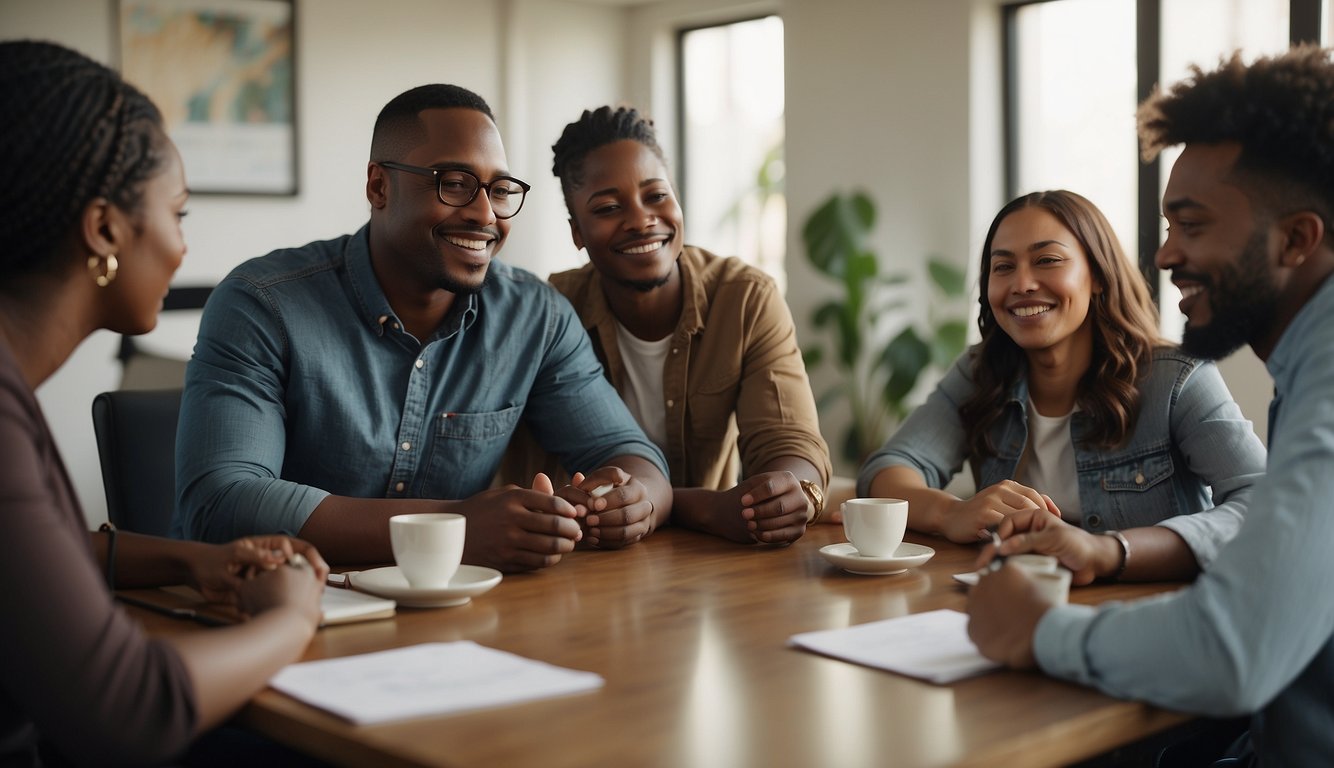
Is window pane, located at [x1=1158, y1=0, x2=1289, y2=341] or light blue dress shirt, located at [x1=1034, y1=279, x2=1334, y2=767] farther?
window pane, located at [x1=1158, y1=0, x2=1289, y2=341]

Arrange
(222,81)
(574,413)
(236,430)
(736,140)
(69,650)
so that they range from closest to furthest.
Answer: (69,650) → (236,430) → (574,413) → (222,81) → (736,140)

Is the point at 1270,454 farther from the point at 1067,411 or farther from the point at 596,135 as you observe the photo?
the point at 596,135

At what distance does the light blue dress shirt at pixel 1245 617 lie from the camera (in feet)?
3.66

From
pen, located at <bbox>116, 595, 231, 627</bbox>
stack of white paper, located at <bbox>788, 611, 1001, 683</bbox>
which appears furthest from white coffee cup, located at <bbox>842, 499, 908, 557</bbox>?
pen, located at <bbox>116, 595, 231, 627</bbox>

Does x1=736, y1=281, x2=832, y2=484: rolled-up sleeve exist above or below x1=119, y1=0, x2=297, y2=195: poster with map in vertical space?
below

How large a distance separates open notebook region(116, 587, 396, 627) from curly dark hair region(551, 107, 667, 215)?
1.43m

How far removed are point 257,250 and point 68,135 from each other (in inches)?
173

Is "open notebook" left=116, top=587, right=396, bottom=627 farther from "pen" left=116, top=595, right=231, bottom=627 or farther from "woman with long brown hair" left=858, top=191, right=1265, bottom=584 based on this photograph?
"woman with long brown hair" left=858, top=191, right=1265, bottom=584

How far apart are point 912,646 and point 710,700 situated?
0.89 ft

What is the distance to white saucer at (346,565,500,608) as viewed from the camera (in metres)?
1.48

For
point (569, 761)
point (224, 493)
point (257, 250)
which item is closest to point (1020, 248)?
point (224, 493)

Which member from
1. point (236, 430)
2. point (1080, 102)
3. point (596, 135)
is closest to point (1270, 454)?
point (236, 430)

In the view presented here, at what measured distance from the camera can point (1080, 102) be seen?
510cm

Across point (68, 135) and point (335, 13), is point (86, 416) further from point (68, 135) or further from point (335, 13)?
point (68, 135)
